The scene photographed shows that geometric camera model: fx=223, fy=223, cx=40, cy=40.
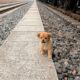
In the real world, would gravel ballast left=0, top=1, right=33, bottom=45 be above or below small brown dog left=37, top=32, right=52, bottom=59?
below

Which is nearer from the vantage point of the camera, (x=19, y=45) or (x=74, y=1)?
(x=19, y=45)

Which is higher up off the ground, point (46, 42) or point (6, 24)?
point (46, 42)

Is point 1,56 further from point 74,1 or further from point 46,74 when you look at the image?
point 74,1

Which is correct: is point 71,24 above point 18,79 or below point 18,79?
below

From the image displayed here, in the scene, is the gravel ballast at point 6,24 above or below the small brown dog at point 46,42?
below

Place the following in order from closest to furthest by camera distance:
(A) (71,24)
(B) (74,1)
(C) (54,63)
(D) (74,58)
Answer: (C) (54,63) < (D) (74,58) < (A) (71,24) < (B) (74,1)

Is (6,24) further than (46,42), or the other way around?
(6,24)

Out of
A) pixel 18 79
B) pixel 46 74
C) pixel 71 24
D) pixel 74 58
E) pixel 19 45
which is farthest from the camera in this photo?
pixel 71 24

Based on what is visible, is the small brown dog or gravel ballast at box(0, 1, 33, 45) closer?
the small brown dog

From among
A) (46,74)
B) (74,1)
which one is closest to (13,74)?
(46,74)

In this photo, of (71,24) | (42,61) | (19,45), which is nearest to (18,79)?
(42,61)

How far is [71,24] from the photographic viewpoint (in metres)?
12.3

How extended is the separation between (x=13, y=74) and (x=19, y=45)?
2419 millimetres

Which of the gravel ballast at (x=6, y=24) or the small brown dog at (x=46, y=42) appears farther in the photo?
the gravel ballast at (x=6, y=24)
